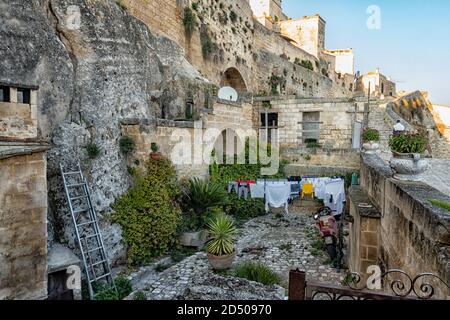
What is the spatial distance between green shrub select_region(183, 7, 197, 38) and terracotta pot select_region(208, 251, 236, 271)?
1283 centimetres

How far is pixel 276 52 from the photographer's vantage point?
27.6 meters

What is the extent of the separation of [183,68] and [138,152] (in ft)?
23.1

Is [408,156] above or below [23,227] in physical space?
above

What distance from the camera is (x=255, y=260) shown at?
8438 millimetres

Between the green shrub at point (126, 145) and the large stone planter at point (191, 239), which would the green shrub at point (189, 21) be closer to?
the green shrub at point (126, 145)

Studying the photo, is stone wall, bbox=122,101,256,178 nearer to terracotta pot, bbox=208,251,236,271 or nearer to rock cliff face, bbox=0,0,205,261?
rock cliff face, bbox=0,0,205,261

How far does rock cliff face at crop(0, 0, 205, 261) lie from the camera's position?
24.6ft

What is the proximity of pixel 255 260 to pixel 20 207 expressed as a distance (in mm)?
5321

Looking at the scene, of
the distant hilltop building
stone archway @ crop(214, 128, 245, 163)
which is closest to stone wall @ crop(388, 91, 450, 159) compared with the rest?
stone archway @ crop(214, 128, 245, 163)

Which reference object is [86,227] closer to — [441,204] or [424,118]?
[441,204]

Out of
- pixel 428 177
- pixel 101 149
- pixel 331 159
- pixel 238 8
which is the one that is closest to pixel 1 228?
pixel 101 149

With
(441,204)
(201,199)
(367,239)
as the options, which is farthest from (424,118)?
(441,204)

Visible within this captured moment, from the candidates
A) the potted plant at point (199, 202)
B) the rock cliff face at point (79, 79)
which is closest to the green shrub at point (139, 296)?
the rock cliff face at point (79, 79)
